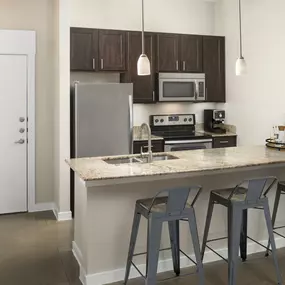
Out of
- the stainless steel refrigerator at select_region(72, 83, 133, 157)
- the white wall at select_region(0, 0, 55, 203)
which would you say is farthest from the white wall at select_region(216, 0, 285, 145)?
the white wall at select_region(0, 0, 55, 203)

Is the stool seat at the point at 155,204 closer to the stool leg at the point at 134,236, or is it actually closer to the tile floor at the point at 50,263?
the stool leg at the point at 134,236

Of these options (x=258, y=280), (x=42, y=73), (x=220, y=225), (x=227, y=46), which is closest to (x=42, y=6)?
(x=42, y=73)

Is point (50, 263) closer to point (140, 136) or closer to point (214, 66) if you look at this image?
point (140, 136)

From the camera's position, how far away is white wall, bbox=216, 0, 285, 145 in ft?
15.3

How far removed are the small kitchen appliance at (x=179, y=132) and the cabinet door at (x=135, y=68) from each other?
432mm

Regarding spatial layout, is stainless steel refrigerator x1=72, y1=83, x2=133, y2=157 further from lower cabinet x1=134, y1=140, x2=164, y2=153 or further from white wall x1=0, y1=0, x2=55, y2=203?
white wall x1=0, y1=0, x2=55, y2=203

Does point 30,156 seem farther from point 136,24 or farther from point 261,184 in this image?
point 261,184

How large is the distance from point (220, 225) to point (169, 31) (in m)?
3.36

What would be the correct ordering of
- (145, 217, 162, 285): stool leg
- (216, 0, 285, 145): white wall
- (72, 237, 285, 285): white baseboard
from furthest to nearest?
(216, 0, 285, 145): white wall
(72, 237, 285, 285): white baseboard
(145, 217, 162, 285): stool leg

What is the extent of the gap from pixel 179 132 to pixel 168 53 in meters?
1.21

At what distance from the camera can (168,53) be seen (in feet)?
17.9

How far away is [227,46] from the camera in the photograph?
18.8 ft

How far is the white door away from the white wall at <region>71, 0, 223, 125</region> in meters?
0.76

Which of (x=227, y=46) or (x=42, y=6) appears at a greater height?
(x=42, y=6)
